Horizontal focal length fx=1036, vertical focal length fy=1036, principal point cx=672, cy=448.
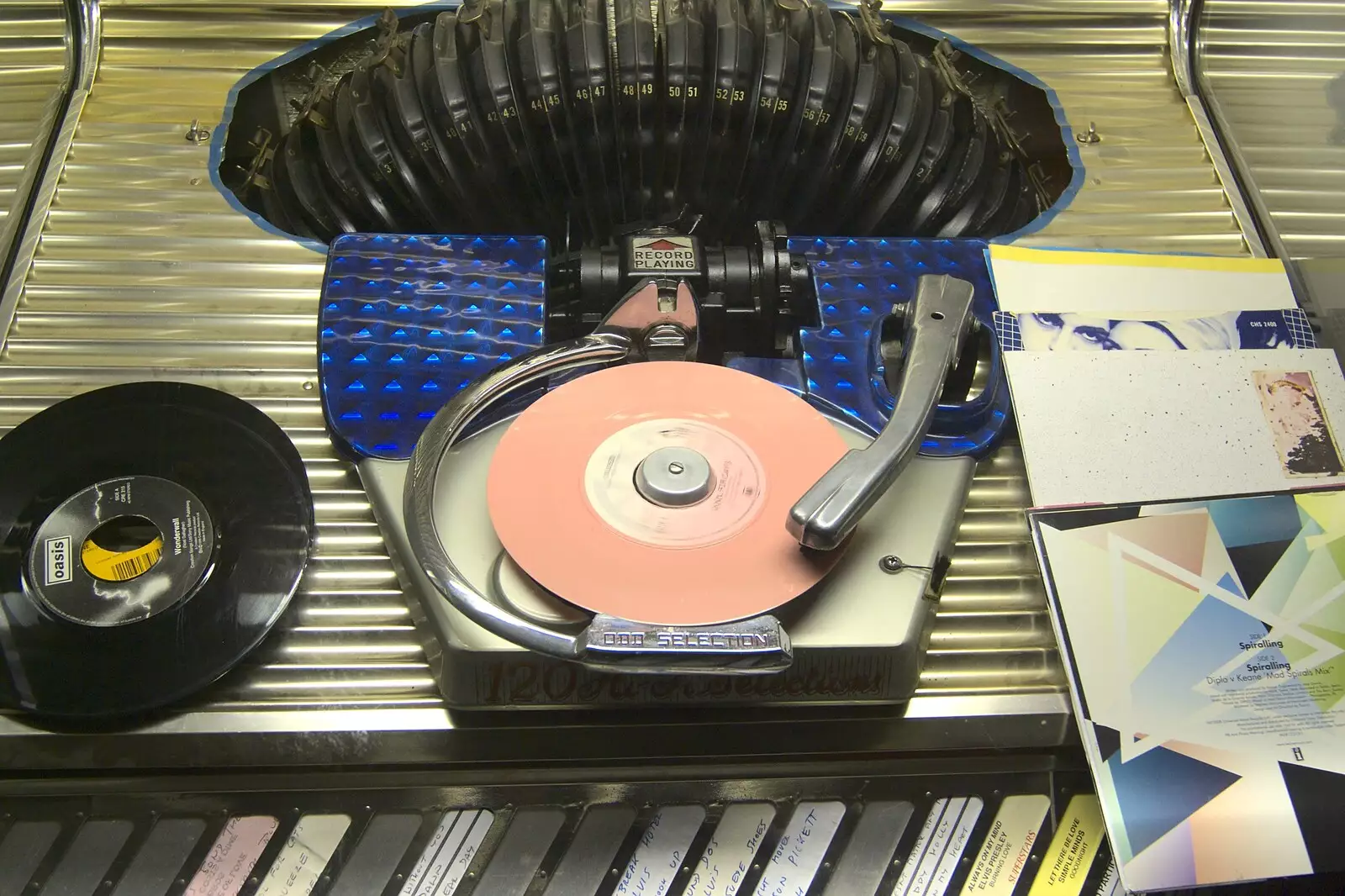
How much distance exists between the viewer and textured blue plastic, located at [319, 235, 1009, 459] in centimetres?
79

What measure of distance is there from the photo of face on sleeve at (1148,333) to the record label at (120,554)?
65 centimetres

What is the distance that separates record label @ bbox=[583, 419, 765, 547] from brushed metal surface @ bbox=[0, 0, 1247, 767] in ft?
0.43

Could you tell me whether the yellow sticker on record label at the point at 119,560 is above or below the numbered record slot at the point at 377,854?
above

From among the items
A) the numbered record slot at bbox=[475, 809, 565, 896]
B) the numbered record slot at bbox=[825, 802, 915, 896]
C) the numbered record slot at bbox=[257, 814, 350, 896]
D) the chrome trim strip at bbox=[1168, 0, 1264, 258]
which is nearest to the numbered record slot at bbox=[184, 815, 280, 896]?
the numbered record slot at bbox=[257, 814, 350, 896]

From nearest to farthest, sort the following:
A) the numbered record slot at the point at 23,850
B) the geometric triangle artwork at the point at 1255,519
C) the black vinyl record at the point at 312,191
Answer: the numbered record slot at the point at 23,850 < the geometric triangle artwork at the point at 1255,519 < the black vinyl record at the point at 312,191

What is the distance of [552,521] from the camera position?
0.68 metres

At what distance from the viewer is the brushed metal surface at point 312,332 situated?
678mm

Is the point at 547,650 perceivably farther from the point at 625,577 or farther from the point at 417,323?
the point at 417,323

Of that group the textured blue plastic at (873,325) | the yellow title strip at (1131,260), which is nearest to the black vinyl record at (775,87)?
the textured blue plastic at (873,325)

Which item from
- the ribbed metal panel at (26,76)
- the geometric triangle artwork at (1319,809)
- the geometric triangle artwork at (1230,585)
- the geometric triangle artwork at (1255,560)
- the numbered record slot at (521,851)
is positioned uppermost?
the ribbed metal panel at (26,76)

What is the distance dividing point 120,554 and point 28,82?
25.2 inches

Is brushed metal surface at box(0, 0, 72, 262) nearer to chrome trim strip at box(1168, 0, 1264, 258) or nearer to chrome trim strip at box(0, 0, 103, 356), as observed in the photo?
chrome trim strip at box(0, 0, 103, 356)

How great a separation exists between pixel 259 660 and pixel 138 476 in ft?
0.52

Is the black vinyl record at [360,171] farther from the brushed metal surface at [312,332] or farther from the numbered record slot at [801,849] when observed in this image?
the numbered record slot at [801,849]
